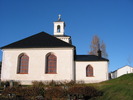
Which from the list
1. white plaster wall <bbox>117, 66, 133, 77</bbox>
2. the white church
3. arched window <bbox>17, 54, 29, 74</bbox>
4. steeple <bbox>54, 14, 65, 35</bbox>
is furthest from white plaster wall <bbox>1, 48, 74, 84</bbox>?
white plaster wall <bbox>117, 66, 133, 77</bbox>

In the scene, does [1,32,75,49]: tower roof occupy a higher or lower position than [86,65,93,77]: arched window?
higher

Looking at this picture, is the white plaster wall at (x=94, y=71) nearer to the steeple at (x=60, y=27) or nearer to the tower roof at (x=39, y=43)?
the tower roof at (x=39, y=43)

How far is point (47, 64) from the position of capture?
31188 millimetres

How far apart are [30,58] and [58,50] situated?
4947mm

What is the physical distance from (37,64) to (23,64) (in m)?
2.57

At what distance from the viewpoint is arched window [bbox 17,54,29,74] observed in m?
31.2

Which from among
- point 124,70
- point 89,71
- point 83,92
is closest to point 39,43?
point 89,71

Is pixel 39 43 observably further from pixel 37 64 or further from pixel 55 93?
pixel 55 93

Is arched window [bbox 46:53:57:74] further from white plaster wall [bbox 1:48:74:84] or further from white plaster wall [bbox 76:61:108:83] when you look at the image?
white plaster wall [bbox 76:61:108:83]

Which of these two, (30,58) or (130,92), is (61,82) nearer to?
(30,58)

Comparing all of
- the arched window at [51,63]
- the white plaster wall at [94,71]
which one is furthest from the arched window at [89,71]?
the arched window at [51,63]

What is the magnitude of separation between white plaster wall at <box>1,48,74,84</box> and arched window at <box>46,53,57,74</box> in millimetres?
648

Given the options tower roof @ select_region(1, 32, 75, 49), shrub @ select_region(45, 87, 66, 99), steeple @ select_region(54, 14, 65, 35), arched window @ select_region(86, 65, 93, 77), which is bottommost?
shrub @ select_region(45, 87, 66, 99)

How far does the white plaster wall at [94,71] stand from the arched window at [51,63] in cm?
408
